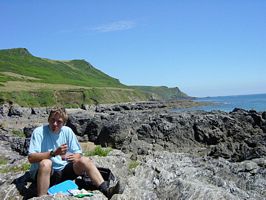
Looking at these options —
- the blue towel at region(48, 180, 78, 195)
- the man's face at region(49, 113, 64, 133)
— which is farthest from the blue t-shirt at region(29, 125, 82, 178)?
the blue towel at region(48, 180, 78, 195)

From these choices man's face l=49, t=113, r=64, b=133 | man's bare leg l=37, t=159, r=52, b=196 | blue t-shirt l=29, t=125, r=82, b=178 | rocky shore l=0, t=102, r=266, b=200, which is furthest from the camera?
rocky shore l=0, t=102, r=266, b=200

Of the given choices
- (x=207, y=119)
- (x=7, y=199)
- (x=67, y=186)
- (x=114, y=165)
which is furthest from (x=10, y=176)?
(x=207, y=119)

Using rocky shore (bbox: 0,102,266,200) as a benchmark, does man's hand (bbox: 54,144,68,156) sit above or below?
above

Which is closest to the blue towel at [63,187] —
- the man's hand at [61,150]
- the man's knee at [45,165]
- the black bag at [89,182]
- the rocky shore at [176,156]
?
the black bag at [89,182]

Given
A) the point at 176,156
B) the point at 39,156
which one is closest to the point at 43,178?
the point at 39,156

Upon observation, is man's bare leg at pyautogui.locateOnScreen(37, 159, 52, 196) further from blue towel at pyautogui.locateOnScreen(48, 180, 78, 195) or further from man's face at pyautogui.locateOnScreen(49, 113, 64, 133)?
man's face at pyautogui.locateOnScreen(49, 113, 64, 133)

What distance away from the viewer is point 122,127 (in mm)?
25500

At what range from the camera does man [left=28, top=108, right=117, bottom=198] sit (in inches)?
363

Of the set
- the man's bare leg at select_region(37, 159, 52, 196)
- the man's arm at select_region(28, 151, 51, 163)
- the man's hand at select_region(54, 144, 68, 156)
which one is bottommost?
the man's bare leg at select_region(37, 159, 52, 196)

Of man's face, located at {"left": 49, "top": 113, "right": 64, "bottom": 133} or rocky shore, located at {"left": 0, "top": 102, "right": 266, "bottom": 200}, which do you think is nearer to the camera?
man's face, located at {"left": 49, "top": 113, "right": 64, "bottom": 133}

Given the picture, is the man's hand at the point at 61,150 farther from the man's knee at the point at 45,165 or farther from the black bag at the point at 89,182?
the black bag at the point at 89,182

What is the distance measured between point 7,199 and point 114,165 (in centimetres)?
332

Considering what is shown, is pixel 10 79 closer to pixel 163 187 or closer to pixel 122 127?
pixel 122 127

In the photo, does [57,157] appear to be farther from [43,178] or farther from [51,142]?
[43,178]
